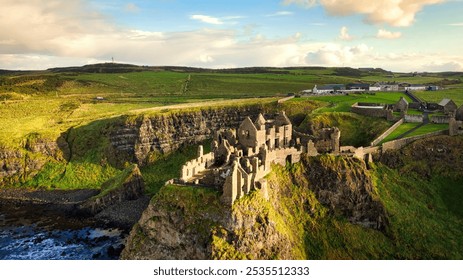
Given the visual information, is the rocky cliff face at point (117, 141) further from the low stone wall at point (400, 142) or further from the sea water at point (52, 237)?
the low stone wall at point (400, 142)

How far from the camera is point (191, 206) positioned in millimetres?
46312

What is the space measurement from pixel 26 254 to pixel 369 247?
50.1m

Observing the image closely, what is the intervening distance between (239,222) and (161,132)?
6072 cm

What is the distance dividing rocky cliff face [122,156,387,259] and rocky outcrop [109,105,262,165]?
4811cm

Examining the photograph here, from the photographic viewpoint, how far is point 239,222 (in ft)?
147

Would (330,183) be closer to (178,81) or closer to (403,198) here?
(403,198)

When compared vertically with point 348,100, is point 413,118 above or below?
below

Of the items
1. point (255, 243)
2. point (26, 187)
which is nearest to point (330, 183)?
point (255, 243)

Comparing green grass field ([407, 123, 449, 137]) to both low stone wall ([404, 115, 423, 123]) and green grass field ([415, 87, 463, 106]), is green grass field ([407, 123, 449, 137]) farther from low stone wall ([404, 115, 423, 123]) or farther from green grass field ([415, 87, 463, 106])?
green grass field ([415, 87, 463, 106])

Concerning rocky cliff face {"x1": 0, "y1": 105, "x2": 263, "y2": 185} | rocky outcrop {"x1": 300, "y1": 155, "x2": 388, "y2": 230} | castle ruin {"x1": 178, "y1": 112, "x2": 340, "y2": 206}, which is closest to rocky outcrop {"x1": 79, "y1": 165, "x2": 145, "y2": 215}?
rocky cliff face {"x1": 0, "y1": 105, "x2": 263, "y2": 185}

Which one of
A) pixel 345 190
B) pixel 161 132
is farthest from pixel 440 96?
pixel 161 132

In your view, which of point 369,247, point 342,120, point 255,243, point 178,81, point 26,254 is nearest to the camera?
point 255,243

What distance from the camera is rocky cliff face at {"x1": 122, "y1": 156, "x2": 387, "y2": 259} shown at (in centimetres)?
4469

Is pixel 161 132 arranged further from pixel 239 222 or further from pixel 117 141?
pixel 239 222
